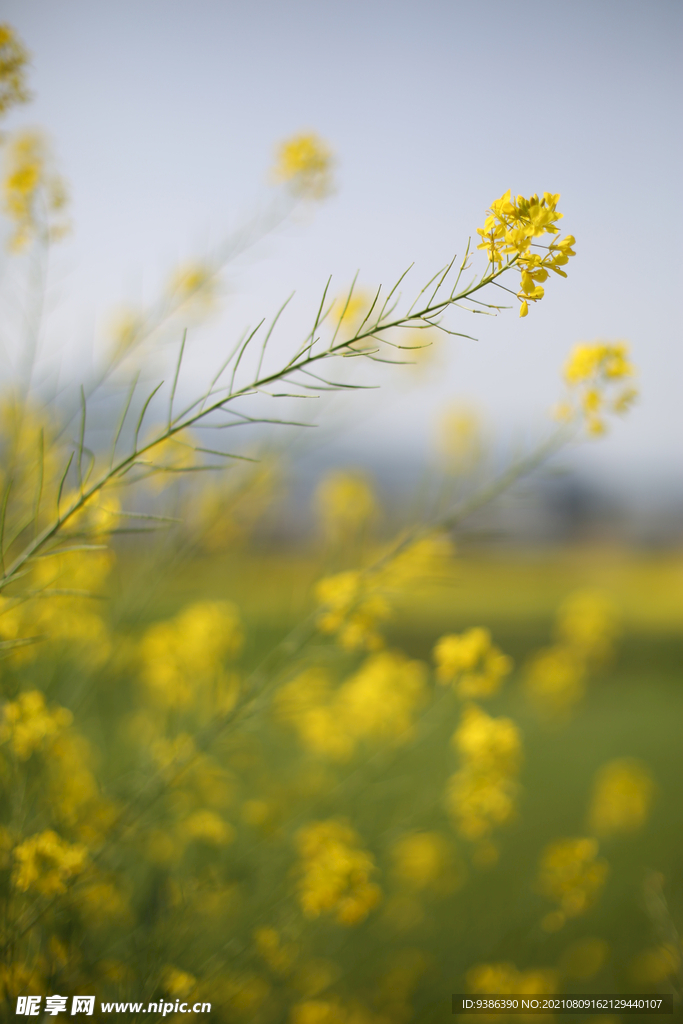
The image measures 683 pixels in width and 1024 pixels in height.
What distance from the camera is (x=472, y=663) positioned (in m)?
0.54

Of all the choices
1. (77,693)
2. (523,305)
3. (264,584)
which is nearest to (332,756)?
(264,584)

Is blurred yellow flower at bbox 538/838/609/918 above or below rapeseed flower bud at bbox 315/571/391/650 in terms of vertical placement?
below

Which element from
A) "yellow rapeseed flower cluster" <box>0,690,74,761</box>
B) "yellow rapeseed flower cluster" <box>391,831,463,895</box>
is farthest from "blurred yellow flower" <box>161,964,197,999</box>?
"yellow rapeseed flower cluster" <box>391,831,463,895</box>

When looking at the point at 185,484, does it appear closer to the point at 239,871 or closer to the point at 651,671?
the point at 239,871

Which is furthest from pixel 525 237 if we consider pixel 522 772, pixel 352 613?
pixel 522 772

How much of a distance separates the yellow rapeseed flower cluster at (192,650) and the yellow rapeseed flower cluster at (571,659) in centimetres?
63

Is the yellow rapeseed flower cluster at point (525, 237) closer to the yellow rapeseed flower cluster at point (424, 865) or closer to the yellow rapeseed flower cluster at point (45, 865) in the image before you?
the yellow rapeseed flower cluster at point (45, 865)

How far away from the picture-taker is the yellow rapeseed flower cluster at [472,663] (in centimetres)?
53

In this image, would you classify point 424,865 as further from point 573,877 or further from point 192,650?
point 192,650

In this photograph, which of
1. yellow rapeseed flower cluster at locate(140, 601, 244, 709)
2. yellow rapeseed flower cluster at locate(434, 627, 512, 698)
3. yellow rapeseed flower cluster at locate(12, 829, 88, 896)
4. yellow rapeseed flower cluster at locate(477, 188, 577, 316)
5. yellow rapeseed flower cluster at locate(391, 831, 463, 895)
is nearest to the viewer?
yellow rapeseed flower cluster at locate(477, 188, 577, 316)

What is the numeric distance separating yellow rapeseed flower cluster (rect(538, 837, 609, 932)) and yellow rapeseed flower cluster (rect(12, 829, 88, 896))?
508 millimetres

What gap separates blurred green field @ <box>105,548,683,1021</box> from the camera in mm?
652

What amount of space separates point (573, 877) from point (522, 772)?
1.06 meters

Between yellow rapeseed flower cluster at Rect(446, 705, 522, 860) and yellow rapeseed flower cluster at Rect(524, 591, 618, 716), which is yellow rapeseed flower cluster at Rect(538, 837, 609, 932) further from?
yellow rapeseed flower cluster at Rect(524, 591, 618, 716)
